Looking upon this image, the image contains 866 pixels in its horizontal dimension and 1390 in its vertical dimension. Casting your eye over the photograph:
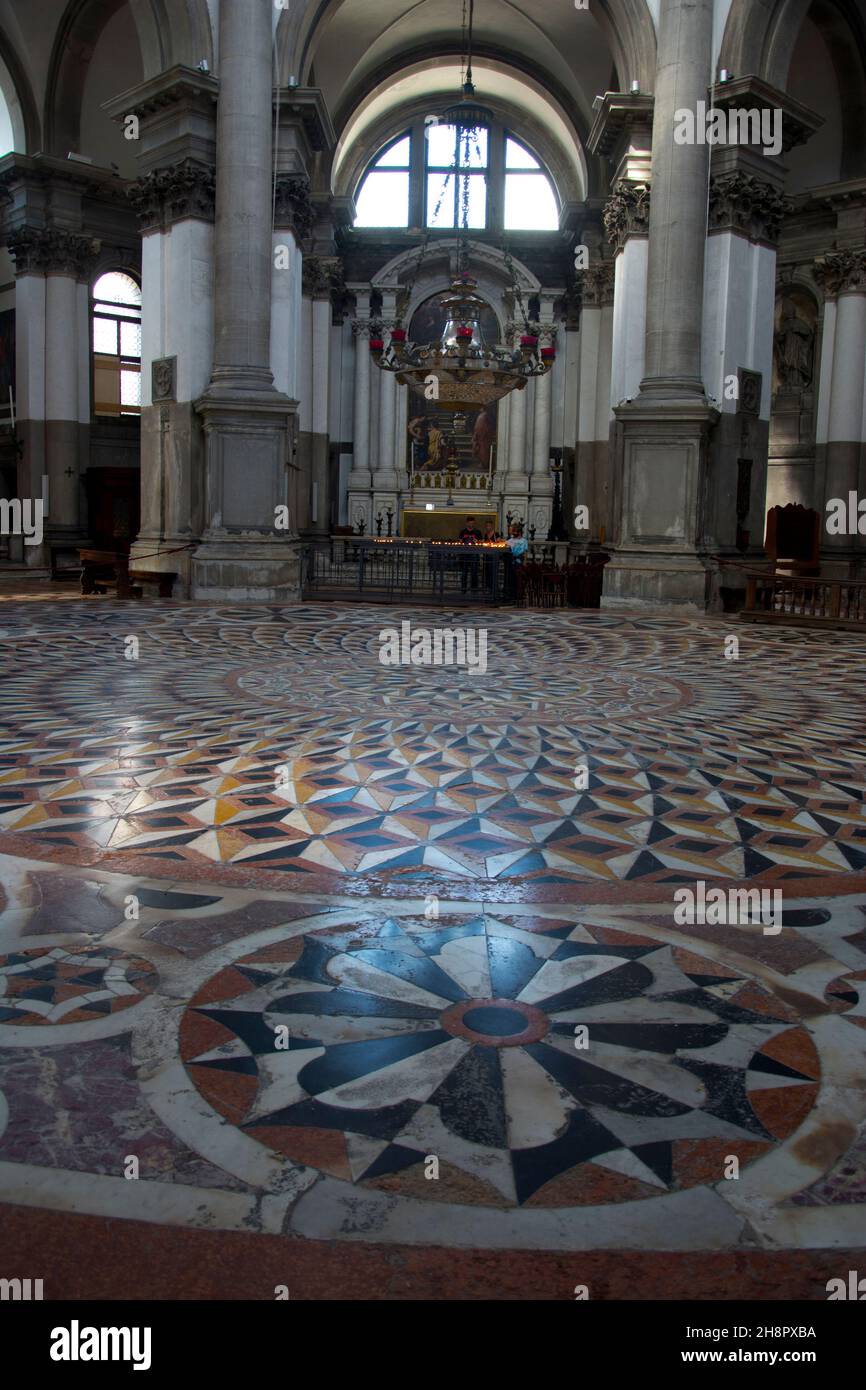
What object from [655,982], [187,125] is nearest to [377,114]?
[187,125]

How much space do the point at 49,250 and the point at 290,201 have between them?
6727 millimetres

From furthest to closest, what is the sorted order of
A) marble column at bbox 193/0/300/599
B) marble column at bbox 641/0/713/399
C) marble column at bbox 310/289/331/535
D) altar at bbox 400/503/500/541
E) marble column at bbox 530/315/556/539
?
marble column at bbox 530/315/556/539, altar at bbox 400/503/500/541, marble column at bbox 310/289/331/535, marble column at bbox 641/0/713/399, marble column at bbox 193/0/300/599

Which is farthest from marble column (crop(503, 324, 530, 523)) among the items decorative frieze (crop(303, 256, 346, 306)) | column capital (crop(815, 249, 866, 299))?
column capital (crop(815, 249, 866, 299))

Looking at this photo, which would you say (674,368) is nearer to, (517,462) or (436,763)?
(436,763)

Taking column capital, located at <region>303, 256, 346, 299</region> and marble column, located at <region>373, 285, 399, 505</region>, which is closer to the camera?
column capital, located at <region>303, 256, 346, 299</region>

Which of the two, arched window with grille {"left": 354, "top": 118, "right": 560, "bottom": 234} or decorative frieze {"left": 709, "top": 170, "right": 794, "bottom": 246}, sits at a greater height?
arched window with grille {"left": 354, "top": 118, "right": 560, "bottom": 234}

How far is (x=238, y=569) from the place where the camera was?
1520 cm

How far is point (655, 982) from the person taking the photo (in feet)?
10.3

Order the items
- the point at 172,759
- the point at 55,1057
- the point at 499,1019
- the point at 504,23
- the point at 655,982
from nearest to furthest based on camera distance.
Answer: the point at 55,1057 → the point at 499,1019 → the point at 655,982 → the point at 172,759 → the point at 504,23

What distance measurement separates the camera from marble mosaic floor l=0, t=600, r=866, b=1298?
6.99ft

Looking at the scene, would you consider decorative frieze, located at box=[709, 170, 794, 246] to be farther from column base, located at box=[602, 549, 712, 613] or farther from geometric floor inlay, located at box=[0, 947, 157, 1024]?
geometric floor inlay, located at box=[0, 947, 157, 1024]

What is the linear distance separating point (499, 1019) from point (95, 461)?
70.0ft

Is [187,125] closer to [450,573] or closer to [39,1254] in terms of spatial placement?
[450,573]

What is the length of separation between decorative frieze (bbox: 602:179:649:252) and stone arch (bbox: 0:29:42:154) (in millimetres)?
11298
